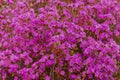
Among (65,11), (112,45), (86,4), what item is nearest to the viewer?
(112,45)

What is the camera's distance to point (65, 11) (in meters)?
5.38

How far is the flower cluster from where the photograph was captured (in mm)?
4883

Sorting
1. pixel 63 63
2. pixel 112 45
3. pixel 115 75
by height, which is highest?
pixel 112 45

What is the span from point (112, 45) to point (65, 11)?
100 centimetres

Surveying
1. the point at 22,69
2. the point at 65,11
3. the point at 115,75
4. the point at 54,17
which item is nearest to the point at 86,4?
the point at 65,11

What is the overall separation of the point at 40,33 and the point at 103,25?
0.97 m

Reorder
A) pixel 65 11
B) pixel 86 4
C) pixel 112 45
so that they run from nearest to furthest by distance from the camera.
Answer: pixel 112 45, pixel 65 11, pixel 86 4

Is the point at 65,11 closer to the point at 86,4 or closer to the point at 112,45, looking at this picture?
the point at 86,4

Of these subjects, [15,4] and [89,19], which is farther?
[15,4]

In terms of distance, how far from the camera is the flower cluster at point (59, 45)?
4.88m

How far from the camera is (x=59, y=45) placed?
15.5 ft

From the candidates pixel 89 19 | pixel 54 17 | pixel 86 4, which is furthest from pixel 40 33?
pixel 86 4

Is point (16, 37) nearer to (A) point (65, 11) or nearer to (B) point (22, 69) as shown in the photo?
(B) point (22, 69)

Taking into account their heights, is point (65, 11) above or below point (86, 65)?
above
